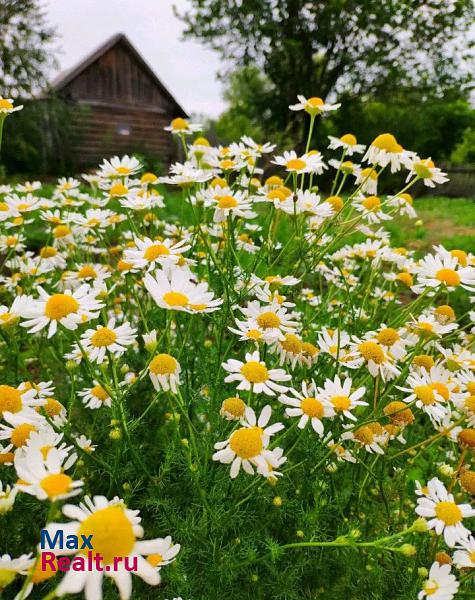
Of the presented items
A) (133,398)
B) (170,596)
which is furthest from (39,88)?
(170,596)

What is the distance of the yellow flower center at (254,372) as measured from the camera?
1372 mm

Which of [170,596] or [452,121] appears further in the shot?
[452,121]

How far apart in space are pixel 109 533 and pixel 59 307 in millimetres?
716

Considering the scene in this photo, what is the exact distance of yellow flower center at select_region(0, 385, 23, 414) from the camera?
122 cm

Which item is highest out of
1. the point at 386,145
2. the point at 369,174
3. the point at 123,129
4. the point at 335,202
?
the point at 123,129

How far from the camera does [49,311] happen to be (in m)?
1.34

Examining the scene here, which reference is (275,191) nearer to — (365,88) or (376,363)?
(376,363)

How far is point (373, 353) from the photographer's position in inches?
58.7

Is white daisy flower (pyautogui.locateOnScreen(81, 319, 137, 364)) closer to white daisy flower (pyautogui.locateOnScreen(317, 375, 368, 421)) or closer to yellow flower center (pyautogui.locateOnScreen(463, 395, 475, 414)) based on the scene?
white daisy flower (pyautogui.locateOnScreen(317, 375, 368, 421))

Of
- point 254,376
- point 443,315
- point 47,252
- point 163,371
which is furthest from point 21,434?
point 443,315

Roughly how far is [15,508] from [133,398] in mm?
726

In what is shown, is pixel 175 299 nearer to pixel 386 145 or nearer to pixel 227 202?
pixel 227 202

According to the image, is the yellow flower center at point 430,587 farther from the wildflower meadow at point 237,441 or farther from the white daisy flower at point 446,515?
the white daisy flower at point 446,515

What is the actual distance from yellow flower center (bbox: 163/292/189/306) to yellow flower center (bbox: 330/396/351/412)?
53 centimetres
